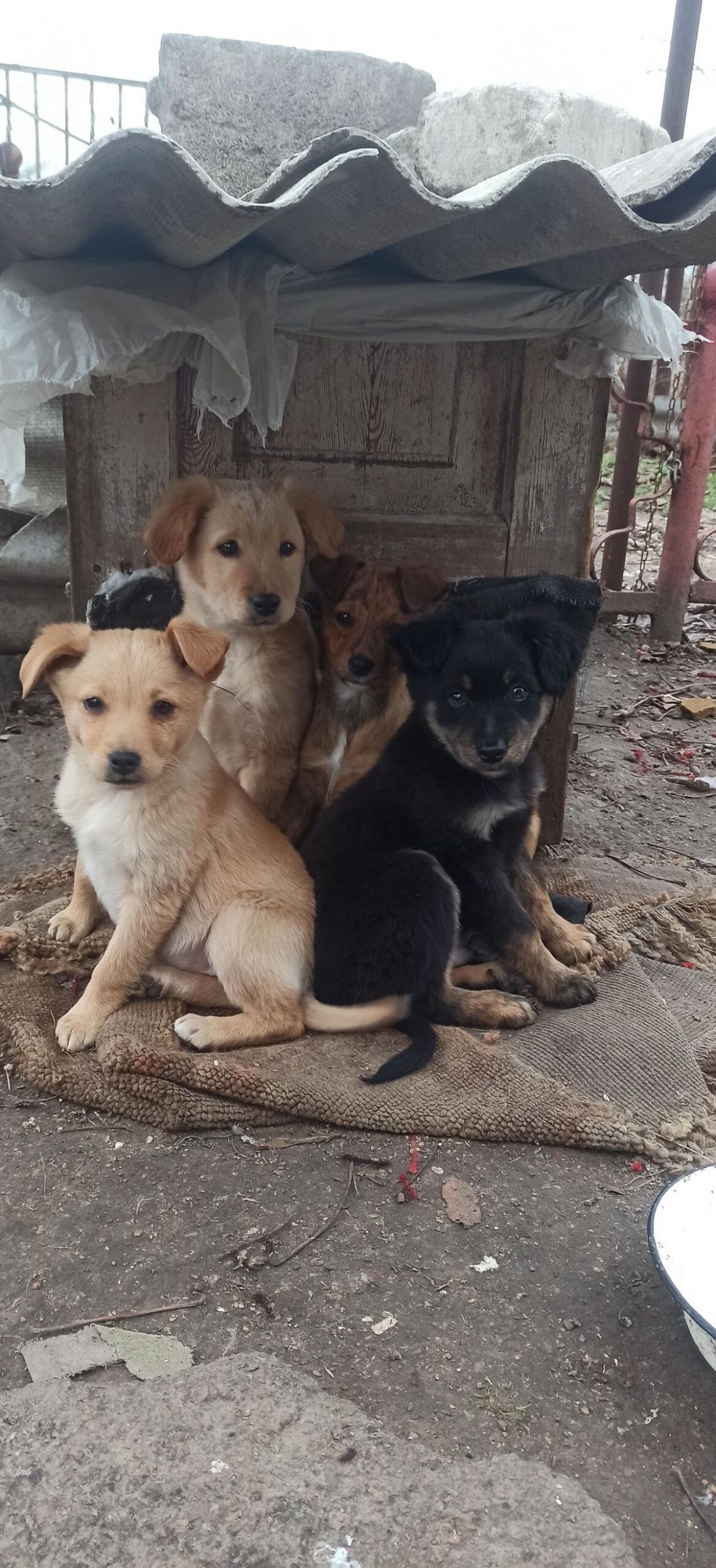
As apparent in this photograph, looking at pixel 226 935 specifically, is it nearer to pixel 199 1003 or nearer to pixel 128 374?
pixel 199 1003

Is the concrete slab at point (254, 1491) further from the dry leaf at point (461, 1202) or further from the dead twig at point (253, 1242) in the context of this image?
the dry leaf at point (461, 1202)

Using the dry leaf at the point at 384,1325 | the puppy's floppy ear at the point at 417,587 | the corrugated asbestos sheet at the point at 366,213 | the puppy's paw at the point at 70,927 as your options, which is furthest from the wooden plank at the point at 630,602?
the dry leaf at the point at 384,1325

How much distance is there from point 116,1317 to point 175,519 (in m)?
2.45

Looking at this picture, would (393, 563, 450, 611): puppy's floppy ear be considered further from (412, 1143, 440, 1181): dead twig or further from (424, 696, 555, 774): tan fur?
(412, 1143, 440, 1181): dead twig

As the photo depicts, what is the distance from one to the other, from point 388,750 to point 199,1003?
108 cm

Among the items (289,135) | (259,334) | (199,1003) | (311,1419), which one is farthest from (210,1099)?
(289,135)

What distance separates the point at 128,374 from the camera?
360 cm

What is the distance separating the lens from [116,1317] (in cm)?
229

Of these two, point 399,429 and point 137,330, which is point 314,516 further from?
point 137,330

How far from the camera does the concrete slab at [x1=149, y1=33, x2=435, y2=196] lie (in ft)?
21.4

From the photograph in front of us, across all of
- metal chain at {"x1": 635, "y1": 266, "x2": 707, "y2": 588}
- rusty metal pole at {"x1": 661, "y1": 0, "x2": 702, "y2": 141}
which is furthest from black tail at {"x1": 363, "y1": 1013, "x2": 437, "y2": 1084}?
rusty metal pole at {"x1": 661, "y1": 0, "x2": 702, "y2": 141}

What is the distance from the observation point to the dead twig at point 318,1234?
2461 millimetres

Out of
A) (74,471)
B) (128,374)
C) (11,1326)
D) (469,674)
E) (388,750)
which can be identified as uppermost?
(128,374)

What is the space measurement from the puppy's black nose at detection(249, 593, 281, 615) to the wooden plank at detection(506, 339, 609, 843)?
1214mm
